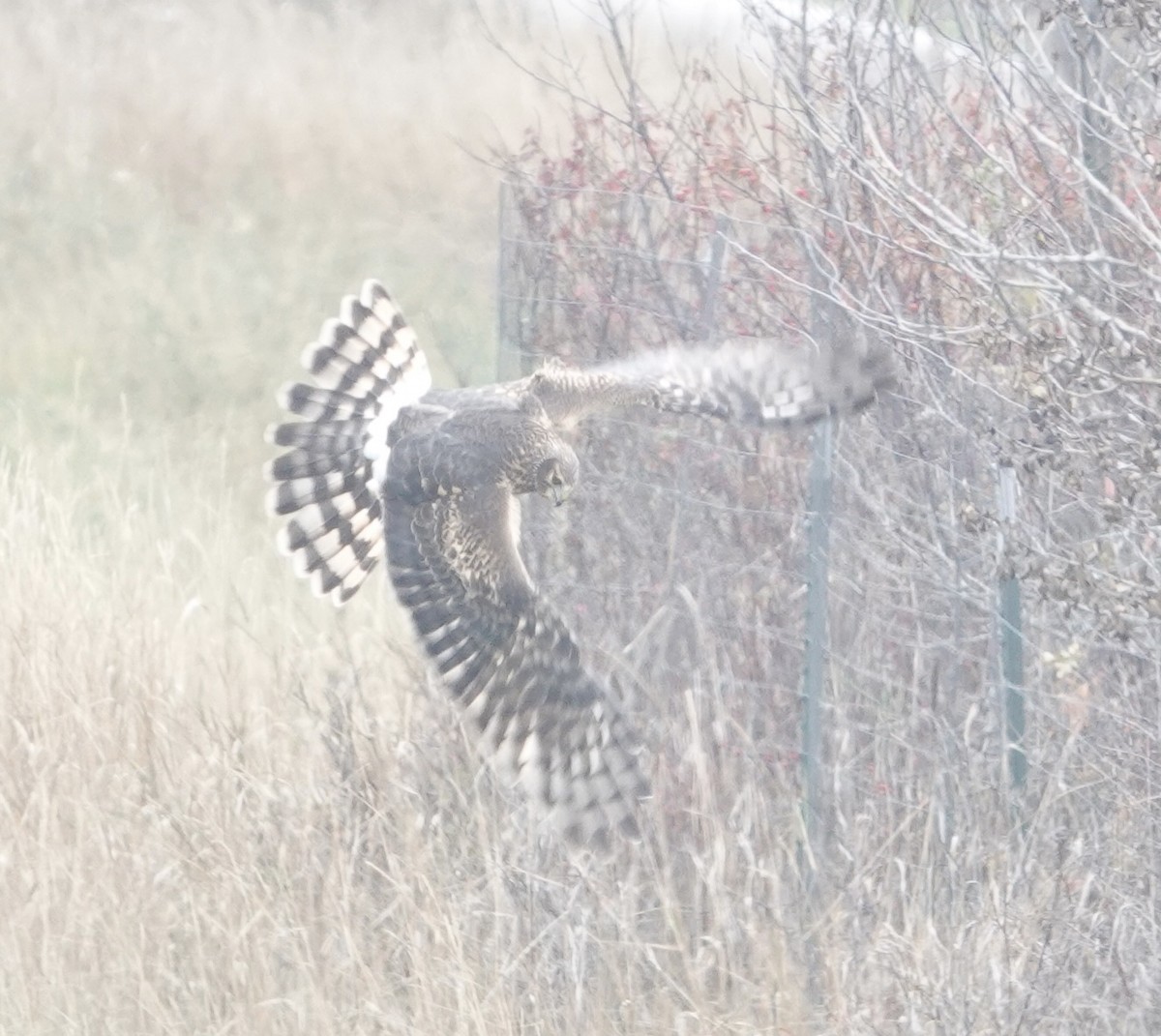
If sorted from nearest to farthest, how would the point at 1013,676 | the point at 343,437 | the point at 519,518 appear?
1. the point at 1013,676
2. the point at 519,518
3. the point at 343,437

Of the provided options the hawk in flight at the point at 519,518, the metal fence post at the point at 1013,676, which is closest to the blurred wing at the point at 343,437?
the hawk in flight at the point at 519,518

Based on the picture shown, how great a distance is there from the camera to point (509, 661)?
4.87 m

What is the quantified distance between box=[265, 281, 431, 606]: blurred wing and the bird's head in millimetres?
1037

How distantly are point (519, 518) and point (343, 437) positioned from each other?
971 mm

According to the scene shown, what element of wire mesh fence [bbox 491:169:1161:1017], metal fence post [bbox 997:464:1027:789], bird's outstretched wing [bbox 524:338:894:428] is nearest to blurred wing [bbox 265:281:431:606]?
wire mesh fence [bbox 491:169:1161:1017]

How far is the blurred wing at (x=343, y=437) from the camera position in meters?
6.00

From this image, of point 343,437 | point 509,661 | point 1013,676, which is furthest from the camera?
point 343,437

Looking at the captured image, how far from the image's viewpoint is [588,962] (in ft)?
14.7

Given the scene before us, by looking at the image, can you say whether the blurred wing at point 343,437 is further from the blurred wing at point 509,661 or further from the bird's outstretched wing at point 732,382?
the bird's outstretched wing at point 732,382

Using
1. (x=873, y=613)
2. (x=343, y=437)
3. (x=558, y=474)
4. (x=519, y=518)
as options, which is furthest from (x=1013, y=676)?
(x=343, y=437)

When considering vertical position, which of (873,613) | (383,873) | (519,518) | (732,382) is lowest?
(383,873)

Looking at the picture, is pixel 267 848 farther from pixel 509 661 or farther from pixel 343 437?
pixel 343 437

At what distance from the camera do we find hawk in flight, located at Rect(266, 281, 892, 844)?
4.59m

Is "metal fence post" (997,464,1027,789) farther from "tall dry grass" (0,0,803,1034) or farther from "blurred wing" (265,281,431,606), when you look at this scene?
"blurred wing" (265,281,431,606)
